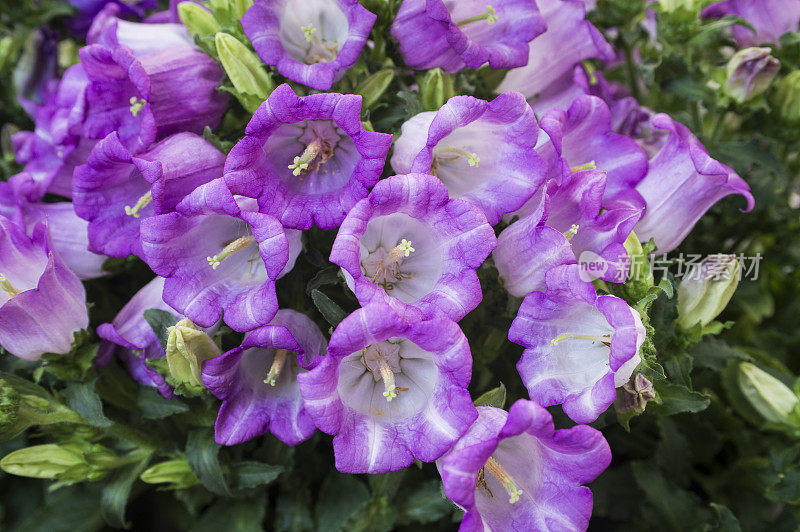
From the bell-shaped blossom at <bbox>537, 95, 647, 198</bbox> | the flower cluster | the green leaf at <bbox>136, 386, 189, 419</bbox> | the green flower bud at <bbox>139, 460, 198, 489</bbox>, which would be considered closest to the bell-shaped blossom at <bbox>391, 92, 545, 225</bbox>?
the flower cluster

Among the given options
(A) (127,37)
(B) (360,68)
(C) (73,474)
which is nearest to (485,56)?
(B) (360,68)

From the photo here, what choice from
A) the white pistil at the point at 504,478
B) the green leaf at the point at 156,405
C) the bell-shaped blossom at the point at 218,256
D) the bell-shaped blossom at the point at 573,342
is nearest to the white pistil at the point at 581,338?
the bell-shaped blossom at the point at 573,342

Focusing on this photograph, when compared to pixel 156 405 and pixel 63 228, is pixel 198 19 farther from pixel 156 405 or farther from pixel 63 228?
pixel 156 405

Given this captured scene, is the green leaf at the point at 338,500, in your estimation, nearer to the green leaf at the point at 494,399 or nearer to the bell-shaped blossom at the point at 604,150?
the green leaf at the point at 494,399

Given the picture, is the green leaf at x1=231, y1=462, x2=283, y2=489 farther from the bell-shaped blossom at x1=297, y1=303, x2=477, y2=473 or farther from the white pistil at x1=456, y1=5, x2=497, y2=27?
the white pistil at x1=456, y1=5, x2=497, y2=27

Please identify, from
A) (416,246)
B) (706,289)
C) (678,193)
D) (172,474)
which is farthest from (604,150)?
(172,474)
